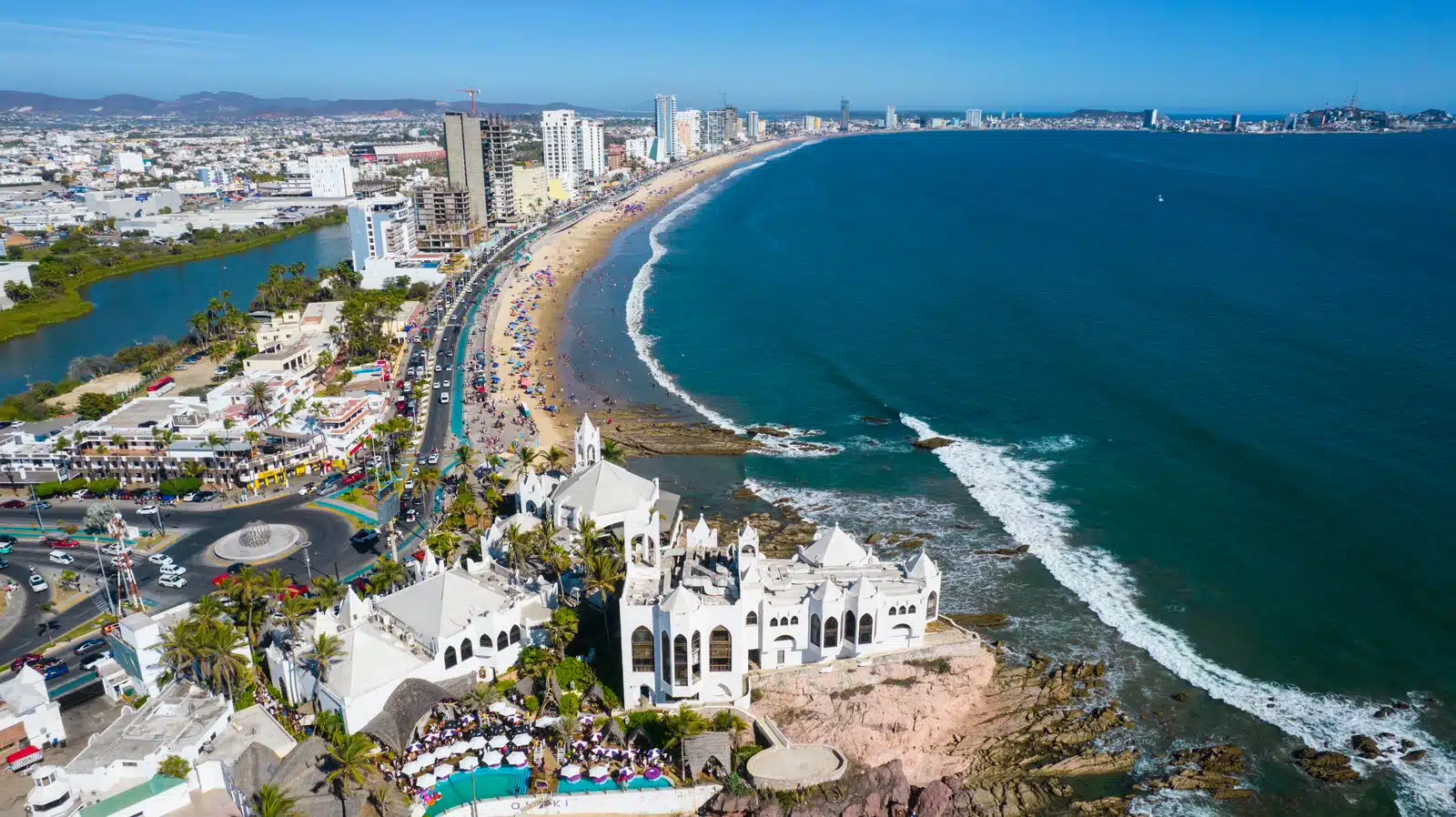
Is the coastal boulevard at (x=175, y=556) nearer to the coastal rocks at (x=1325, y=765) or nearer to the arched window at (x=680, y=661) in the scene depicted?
the arched window at (x=680, y=661)

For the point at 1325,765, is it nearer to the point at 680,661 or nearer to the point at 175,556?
the point at 680,661

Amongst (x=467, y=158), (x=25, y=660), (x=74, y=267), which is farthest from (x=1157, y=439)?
(x=74, y=267)

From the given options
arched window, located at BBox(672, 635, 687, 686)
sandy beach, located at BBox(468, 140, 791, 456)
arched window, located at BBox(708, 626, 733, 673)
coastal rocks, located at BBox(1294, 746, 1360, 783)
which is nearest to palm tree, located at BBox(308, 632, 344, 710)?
arched window, located at BBox(672, 635, 687, 686)

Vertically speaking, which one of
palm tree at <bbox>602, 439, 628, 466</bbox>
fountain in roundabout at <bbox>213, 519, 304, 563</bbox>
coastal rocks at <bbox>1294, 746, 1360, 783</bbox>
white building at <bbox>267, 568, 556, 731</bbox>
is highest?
palm tree at <bbox>602, 439, 628, 466</bbox>

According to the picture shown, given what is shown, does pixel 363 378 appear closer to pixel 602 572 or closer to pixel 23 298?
pixel 602 572

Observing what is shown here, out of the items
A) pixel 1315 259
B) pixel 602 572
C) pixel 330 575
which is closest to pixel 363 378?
pixel 330 575

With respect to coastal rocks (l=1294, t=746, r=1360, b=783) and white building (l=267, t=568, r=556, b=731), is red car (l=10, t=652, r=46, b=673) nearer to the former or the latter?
white building (l=267, t=568, r=556, b=731)

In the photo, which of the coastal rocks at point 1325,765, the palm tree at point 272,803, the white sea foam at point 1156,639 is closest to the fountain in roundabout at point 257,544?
the palm tree at point 272,803
